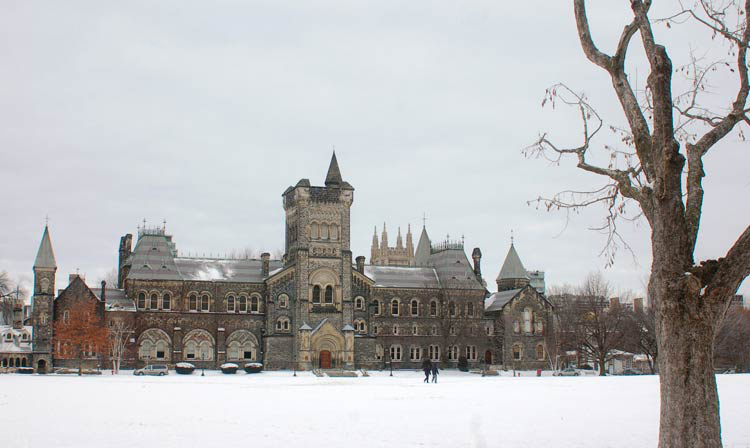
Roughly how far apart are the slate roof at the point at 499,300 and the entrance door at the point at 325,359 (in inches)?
769

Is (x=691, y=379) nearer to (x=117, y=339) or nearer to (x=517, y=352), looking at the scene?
(x=117, y=339)

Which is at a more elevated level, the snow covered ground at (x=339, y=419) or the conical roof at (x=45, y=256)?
the conical roof at (x=45, y=256)

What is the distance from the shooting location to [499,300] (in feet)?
276

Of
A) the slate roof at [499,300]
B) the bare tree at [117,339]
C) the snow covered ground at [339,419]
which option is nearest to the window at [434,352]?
the slate roof at [499,300]

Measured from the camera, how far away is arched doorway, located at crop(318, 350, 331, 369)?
239 ft

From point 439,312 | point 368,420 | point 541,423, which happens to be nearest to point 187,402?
point 368,420

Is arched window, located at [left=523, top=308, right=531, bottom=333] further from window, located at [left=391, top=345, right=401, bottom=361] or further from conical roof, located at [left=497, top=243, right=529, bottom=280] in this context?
window, located at [left=391, top=345, right=401, bottom=361]

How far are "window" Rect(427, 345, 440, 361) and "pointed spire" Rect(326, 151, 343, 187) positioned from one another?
763 inches

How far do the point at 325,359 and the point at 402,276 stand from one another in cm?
1394

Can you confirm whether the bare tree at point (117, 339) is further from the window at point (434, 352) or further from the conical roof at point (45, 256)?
the window at point (434, 352)

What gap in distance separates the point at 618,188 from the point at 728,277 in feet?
9.24

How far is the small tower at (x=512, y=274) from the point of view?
87750mm

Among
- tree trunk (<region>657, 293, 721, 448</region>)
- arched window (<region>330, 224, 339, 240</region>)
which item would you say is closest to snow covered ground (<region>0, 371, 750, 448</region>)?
tree trunk (<region>657, 293, 721, 448</region>)

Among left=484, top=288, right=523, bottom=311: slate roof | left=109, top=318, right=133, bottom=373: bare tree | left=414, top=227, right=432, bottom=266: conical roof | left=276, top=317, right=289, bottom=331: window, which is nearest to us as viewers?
left=109, top=318, right=133, bottom=373: bare tree
